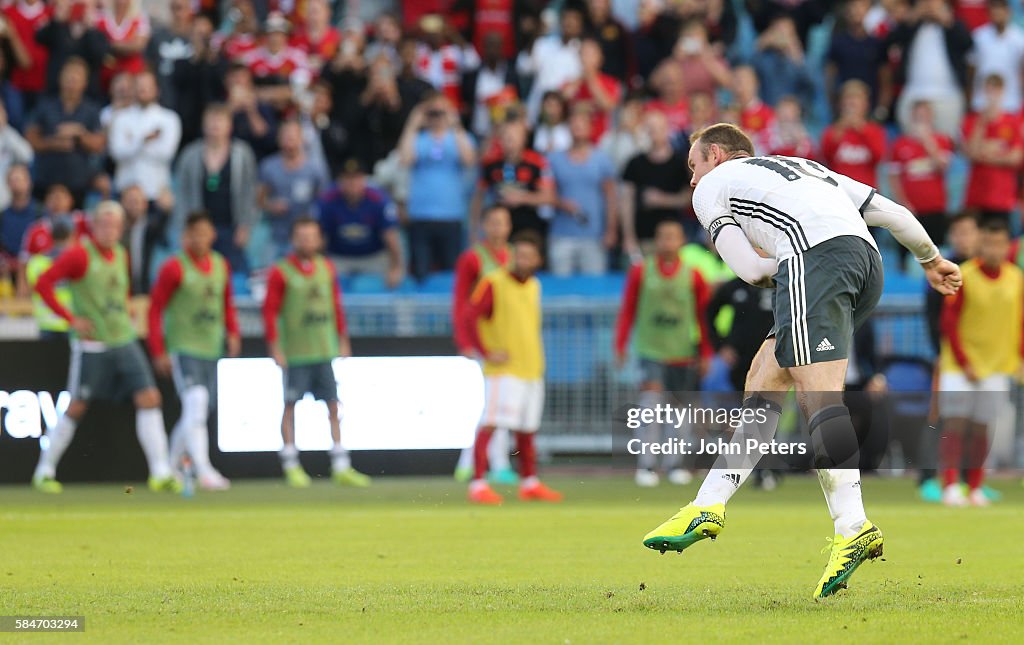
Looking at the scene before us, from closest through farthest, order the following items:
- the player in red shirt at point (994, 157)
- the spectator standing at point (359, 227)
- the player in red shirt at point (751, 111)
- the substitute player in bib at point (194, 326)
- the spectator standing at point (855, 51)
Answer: the substitute player in bib at point (194, 326), the spectator standing at point (359, 227), the player in red shirt at point (751, 111), the player in red shirt at point (994, 157), the spectator standing at point (855, 51)

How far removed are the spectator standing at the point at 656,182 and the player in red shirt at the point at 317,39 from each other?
13.5 feet

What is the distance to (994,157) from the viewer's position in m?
18.3

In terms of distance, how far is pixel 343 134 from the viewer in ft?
61.6

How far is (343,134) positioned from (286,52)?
52.8 inches

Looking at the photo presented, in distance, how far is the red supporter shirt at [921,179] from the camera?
Result: 60.2 feet

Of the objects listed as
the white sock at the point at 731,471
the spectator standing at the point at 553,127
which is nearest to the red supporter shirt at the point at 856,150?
the spectator standing at the point at 553,127

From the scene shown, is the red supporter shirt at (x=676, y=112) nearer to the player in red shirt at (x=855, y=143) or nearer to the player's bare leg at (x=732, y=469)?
the player in red shirt at (x=855, y=143)

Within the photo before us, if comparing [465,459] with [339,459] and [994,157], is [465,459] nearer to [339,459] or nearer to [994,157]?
[339,459]

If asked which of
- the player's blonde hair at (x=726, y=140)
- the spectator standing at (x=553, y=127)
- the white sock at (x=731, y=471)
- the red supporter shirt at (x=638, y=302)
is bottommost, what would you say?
the white sock at (x=731, y=471)

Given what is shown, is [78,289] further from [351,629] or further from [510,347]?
[351,629]

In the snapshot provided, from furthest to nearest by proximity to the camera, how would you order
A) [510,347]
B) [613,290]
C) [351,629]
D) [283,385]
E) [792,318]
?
[613,290] → [283,385] → [510,347] → [792,318] → [351,629]

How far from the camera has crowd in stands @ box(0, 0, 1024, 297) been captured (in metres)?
17.7

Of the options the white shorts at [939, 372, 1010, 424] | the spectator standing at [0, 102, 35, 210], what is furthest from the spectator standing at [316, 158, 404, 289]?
the white shorts at [939, 372, 1010, 424]

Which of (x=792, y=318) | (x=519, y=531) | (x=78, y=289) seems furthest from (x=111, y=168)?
(x=792, y=318)
